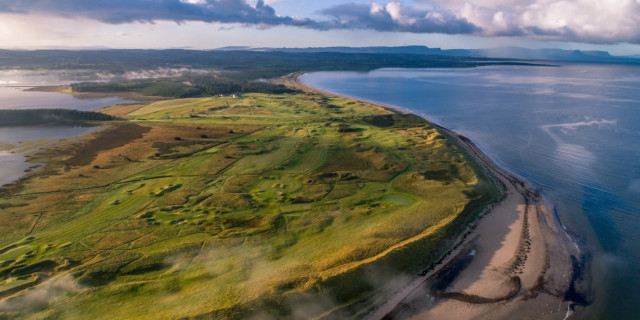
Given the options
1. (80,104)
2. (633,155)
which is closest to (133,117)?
(80,104)

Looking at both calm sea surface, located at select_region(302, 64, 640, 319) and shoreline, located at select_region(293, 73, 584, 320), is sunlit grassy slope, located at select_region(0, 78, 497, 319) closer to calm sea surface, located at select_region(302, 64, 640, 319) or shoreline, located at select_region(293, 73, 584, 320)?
shoreline, located at select_region(293, 73, 584, 320)

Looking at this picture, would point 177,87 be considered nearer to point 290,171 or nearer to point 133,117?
point 133,117

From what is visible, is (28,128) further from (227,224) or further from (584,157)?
(584,157)

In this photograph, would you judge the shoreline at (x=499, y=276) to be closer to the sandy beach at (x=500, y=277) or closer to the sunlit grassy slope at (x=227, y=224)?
the sandy beach at (x=500, y=277)

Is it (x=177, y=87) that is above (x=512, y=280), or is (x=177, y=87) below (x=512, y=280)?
above

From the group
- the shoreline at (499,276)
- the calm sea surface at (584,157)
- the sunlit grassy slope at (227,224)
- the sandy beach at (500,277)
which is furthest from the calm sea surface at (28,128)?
the calm sea surface at (584,157)

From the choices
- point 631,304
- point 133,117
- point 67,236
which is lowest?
point 631,304

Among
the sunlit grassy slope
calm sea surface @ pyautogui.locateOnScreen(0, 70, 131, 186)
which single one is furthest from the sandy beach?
calm sea surface @ pyautogui.locateOnScreen(0, 70, 131, 186)

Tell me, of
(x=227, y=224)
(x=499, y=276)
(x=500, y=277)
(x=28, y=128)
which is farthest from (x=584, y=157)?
(x=28, y=128)
